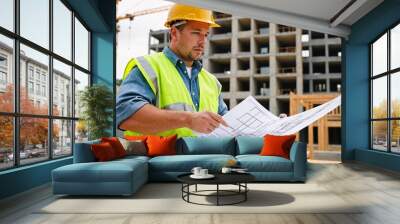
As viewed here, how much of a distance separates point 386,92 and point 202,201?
4.69 m

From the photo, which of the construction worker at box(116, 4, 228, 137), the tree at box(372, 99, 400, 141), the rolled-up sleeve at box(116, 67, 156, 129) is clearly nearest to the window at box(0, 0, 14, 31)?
the construction worker at box(116, 4, 228, 137)

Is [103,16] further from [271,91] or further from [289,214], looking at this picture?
[271,91]

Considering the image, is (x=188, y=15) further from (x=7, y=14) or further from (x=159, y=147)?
(x=159, y=147)

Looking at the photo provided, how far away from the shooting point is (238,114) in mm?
3914

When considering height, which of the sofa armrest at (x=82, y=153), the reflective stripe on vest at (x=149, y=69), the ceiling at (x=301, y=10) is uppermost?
the ceiling at (x=301, y=10)

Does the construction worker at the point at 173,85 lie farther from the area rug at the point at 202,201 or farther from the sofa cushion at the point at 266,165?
the sofa cushion at the point at 266,165

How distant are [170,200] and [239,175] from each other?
0.70 meters

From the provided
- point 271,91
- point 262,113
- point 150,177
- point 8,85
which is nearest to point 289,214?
point 262,113

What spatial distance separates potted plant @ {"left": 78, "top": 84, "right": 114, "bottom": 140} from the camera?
630 cm

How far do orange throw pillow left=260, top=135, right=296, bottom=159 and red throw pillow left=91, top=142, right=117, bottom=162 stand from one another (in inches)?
77.7

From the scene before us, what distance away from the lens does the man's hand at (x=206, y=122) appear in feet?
5.55

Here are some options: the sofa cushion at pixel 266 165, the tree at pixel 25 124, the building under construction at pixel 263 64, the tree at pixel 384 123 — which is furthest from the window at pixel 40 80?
the building under construction at pixel 263 64

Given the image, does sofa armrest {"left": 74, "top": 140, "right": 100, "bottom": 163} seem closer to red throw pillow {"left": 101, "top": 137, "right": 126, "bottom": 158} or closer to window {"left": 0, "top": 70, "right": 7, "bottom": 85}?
red throw pillow {"left": 101, "top": 137, "right": 126, "bottom": 158}

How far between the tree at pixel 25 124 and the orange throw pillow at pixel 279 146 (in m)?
2.84
